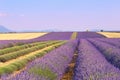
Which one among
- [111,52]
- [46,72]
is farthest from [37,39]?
[46,72]

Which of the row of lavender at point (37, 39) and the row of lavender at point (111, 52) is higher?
the row of lavender at point (111, 52)

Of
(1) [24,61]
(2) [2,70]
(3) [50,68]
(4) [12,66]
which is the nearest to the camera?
(3) [50,68]

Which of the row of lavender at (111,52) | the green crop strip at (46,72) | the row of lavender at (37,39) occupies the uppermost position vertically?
the green crop strip at (46,72)

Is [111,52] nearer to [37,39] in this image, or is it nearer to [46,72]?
[46,72]

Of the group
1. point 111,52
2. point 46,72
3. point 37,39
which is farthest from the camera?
point 37,39

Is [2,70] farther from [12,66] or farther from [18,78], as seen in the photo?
[18,78]

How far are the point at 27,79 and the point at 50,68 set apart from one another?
11.1ft

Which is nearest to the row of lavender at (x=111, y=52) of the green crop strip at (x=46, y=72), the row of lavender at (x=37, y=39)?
the green crop strip at (x=46, y=72)

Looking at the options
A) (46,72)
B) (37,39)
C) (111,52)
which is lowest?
(37,39)

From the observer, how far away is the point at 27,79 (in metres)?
7.08

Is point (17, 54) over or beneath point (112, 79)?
beneath

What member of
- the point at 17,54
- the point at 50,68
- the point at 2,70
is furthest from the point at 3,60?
the point at 50,68

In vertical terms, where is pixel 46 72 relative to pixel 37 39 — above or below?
above

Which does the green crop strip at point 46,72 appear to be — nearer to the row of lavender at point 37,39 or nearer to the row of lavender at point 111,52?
the row of lavender at point 111,52
